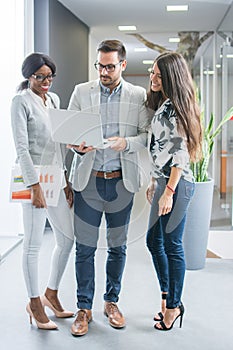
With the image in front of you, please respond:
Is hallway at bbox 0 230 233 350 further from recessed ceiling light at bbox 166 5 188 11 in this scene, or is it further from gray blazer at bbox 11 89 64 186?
recessed ceiling light at bbox 166 5 188 11

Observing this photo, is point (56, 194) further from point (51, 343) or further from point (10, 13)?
point (10, 13)

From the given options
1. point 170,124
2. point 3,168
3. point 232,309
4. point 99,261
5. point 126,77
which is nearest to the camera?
point 170,124

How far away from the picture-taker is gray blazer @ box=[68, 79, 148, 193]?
2451 millimetres

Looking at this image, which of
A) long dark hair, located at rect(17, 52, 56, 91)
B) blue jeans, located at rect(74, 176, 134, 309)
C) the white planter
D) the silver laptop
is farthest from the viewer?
the white planter

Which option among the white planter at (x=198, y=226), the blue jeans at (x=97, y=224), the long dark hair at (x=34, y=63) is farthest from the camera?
the white planter at (x=198, y=226)

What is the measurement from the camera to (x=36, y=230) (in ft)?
8.11

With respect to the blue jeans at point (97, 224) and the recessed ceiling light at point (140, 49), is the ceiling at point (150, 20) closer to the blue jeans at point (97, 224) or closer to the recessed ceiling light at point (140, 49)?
the recessed ceiling light at point (140, 49)

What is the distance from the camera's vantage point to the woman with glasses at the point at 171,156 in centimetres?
236

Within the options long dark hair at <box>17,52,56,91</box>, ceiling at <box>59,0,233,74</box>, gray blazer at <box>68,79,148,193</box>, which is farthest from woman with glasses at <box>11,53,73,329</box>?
ceiling at <box>59,0,233,74</box>

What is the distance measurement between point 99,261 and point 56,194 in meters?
1.40

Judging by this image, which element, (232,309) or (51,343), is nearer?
(51,343)

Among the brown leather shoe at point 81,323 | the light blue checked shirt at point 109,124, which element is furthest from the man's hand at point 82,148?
the brown leather shoe at point 81,323

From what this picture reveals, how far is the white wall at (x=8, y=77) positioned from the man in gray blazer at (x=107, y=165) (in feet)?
5.14

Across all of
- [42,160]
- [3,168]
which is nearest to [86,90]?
[42,160]
